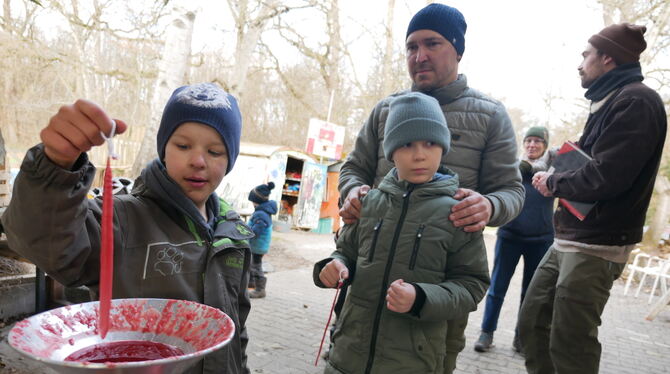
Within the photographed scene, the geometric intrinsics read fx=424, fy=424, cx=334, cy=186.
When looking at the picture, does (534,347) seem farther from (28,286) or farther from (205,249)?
(28,286)

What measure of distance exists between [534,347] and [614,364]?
2347mm

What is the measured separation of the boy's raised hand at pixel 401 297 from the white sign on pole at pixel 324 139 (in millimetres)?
14032

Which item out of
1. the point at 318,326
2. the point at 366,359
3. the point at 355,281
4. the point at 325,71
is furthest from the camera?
the point at 325,71

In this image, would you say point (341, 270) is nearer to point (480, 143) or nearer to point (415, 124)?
point (415, 124)

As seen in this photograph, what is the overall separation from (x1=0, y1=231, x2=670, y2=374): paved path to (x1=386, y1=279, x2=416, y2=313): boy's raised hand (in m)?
2.44

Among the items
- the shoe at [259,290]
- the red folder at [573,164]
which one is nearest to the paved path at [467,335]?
the shoe at [259,290]

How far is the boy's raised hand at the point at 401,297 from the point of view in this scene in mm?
1698

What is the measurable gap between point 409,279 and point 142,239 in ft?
3.64

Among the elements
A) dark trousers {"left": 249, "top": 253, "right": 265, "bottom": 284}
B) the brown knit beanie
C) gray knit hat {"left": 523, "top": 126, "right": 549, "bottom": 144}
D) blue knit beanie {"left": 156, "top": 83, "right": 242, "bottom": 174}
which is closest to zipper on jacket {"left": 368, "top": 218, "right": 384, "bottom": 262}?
blue knit beanie {"left": 156, "top": 83, "right": 242, "bottom": 174}

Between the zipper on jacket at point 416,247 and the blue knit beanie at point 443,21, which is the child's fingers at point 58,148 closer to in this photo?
the zipper on jacket at point 416,247

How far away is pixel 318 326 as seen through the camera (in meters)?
5.23

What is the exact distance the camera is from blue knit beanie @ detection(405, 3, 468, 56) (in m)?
2.29

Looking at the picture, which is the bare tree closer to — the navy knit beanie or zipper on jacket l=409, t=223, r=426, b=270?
the navy knit beanie

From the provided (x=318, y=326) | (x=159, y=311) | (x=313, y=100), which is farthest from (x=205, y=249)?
(x=313, y=100)
